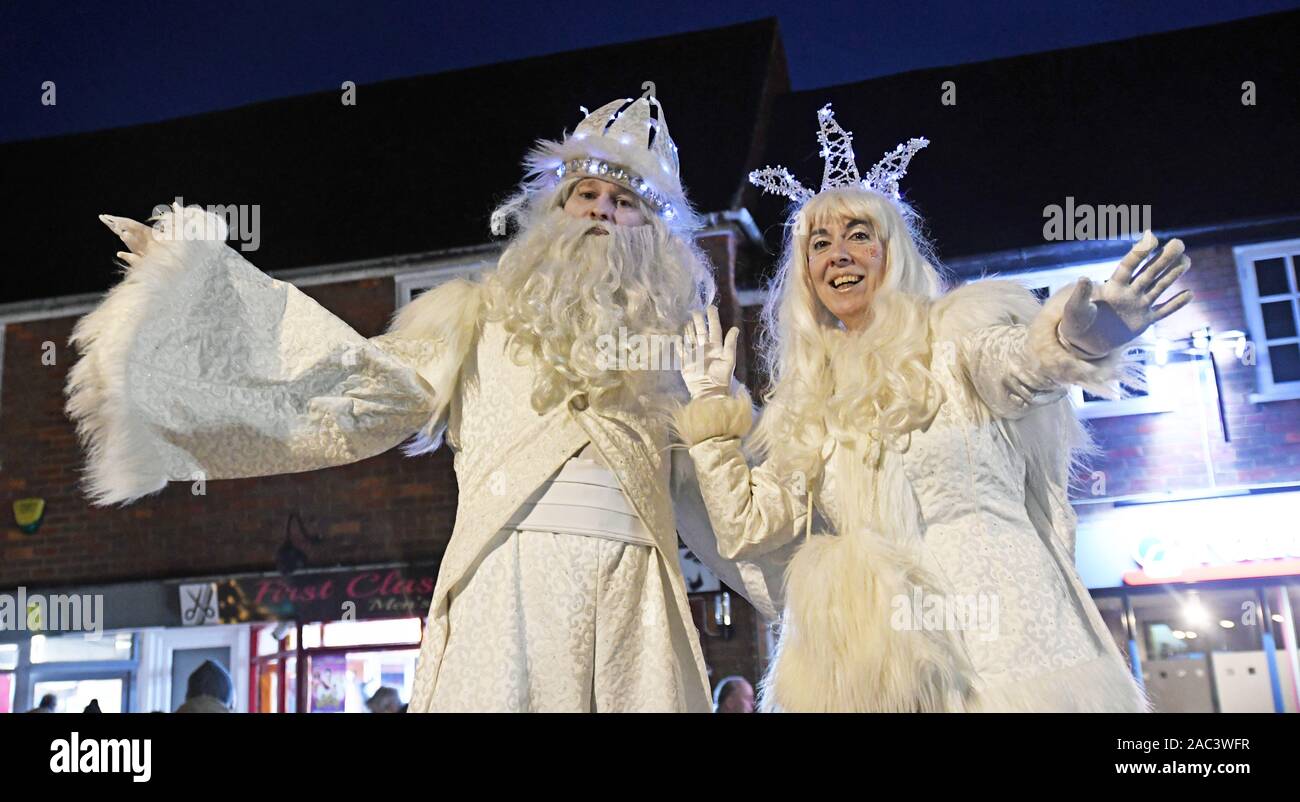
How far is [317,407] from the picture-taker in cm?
261

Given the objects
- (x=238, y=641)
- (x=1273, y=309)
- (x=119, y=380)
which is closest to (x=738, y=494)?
(x=119, y=380)

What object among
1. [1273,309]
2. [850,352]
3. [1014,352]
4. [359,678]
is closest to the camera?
[1014,352]

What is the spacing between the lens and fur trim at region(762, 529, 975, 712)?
83.4 inches

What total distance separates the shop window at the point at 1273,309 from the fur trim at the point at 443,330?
6844 mm

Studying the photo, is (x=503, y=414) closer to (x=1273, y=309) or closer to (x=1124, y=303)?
(x=1124, y=303)

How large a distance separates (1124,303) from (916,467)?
523mm

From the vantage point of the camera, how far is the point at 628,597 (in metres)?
2.45

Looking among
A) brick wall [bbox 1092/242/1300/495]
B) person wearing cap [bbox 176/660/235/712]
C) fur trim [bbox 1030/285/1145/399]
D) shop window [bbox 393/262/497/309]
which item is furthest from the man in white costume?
brick wall [bbox 1092/242/1300/495]

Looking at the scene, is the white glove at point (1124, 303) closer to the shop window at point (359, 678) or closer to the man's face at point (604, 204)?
the man's face at point (604, 204)

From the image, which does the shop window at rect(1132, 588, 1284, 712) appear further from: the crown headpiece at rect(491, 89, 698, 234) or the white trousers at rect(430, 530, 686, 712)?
the white trousers at rect(430, 530, 686, 712)

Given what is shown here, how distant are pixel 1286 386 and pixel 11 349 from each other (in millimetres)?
9413
